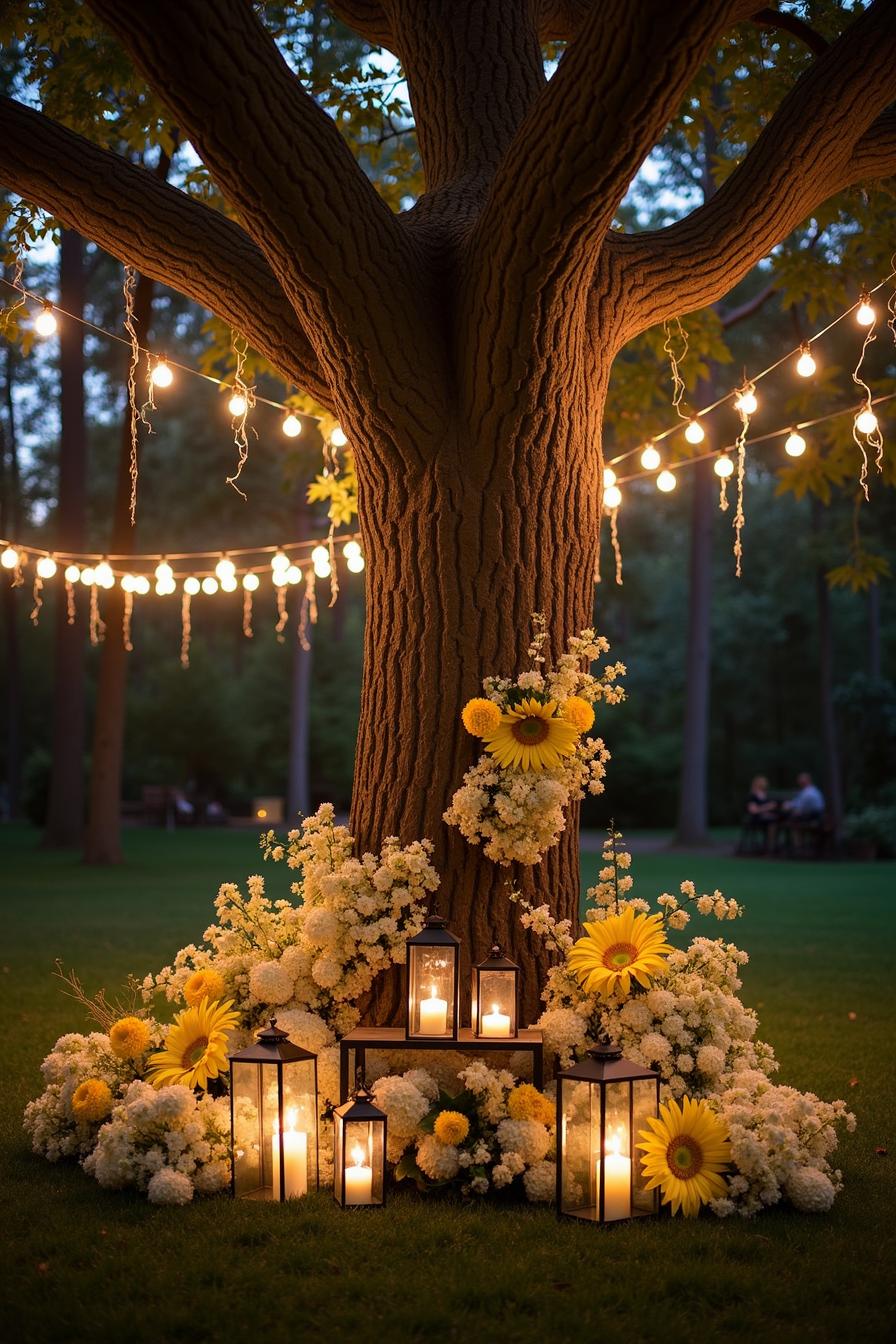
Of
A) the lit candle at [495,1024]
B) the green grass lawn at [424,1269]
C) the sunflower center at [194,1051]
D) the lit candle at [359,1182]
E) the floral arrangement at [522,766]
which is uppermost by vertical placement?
the floral arrangement at [522,766]

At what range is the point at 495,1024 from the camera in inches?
177

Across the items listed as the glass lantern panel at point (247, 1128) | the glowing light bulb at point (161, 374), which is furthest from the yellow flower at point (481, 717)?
the glowing light bulb at point (161, 374)

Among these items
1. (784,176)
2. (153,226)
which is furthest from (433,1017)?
(784,176)

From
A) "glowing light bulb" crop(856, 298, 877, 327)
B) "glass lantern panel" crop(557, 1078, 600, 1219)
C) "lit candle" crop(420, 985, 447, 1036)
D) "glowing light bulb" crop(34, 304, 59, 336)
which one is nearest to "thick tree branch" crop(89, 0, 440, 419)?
"glowing light bulb" crop(34, 304, 59, 336)

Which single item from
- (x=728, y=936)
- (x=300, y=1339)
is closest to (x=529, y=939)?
(x=300, y=1339)

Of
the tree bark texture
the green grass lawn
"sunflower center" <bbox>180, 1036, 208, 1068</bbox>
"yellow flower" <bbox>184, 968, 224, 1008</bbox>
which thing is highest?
the tree bark texture

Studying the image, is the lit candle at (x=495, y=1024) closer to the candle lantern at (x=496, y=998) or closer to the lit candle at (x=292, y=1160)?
the candle lantern at (x=496, y=998)

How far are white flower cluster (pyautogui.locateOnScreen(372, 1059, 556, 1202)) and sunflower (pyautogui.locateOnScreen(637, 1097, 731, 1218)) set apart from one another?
1.25 feet

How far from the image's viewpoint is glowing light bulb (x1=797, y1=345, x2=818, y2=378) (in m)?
6.06

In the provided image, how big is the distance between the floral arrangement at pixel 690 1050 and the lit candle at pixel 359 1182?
0.77 m

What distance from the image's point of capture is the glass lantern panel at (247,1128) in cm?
426

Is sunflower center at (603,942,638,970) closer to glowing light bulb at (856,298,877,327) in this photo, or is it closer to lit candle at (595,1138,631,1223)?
lit candle at (595,1138,631,1223)

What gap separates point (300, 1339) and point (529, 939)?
199 centimetres

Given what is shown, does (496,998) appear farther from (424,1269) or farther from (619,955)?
(424,1269)
